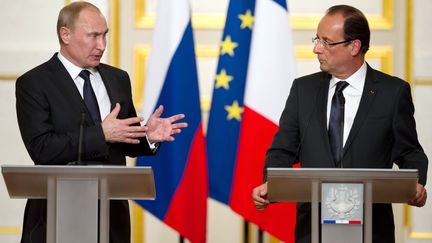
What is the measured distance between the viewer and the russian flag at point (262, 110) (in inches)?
206

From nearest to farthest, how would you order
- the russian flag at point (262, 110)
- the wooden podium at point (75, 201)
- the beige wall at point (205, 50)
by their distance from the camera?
the wooden podium at point (75, 201) → the russian flag at point (262, 110) → the beige wall at point (205, 50)

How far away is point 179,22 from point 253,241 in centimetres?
151

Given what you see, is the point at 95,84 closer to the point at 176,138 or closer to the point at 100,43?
the point at 100,43

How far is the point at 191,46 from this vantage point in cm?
537

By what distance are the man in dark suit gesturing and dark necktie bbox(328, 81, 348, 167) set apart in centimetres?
63

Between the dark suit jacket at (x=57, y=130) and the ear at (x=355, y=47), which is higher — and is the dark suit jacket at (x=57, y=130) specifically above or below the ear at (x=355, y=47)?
below

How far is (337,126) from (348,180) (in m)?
0.55

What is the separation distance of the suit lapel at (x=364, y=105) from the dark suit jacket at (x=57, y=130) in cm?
90

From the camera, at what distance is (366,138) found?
3.88 m

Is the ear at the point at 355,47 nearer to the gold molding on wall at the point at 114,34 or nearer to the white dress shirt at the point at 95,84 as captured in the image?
the white dress shirt at the point at 95,84

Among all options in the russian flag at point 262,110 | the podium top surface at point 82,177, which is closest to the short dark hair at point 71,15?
the podium top surface at point 82,177

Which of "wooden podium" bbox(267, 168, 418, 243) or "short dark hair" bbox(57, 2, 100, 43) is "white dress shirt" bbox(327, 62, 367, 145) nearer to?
"wooden podium" bbox(267, 168, 418, 243)

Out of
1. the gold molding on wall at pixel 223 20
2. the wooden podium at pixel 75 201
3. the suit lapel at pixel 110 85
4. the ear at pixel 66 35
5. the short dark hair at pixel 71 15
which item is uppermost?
the gold molding on wall at pixel 223 20

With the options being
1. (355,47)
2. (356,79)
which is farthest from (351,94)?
(355,47)
